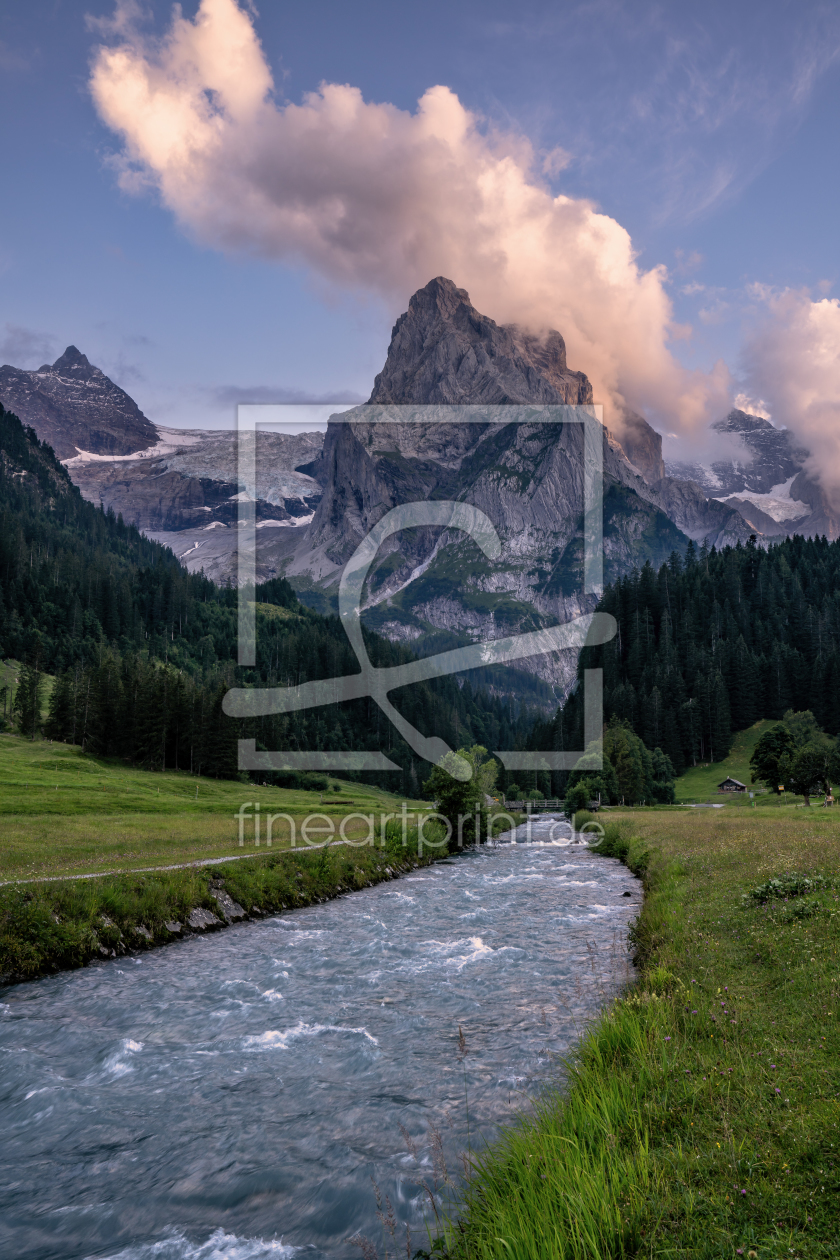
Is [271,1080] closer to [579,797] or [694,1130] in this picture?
[694,1130]

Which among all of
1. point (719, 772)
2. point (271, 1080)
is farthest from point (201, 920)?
point (719, 772)

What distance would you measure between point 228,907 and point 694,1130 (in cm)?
3054

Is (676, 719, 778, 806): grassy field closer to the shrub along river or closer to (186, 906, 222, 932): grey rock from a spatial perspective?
(186, 906, 222, 932): grey rock

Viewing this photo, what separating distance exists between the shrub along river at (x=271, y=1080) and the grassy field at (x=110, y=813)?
45.2 ft

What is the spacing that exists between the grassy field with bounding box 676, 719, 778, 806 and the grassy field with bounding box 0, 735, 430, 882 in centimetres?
7387

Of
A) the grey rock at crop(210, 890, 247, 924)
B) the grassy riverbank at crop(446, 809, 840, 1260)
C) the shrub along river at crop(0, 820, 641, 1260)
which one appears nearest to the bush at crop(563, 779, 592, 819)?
the grey rock at crop(210, 890, 247, 924)

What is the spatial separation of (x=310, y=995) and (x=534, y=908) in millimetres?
18420

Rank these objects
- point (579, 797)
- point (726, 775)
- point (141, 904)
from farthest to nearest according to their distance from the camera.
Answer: point (726, 775)
point (579, 797)
point (141, 904)

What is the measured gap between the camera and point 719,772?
15188 cm

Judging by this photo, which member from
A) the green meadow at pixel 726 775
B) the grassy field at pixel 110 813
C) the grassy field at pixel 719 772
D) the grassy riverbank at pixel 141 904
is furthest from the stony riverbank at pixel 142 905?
the grassy field at pixel 719 772

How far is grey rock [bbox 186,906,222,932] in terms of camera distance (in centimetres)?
3244

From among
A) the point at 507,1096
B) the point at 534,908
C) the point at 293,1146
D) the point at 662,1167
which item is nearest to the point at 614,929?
the point at 534,908

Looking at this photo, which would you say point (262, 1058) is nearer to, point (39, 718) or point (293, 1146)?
point (293, 1146)

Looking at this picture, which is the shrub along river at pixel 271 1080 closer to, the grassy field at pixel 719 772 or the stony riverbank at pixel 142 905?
the stony riverbank at pixel 142 905
